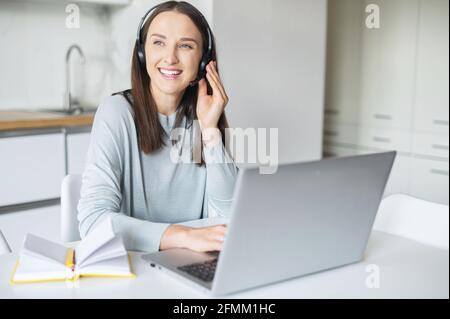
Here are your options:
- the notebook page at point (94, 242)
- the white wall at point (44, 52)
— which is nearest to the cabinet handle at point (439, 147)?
the white wall at point (44, 52)

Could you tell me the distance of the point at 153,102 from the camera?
5.14 ft

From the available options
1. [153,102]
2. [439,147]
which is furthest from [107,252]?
[439,147]

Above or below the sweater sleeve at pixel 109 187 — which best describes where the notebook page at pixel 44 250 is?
below

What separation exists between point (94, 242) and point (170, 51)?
2.24 feet

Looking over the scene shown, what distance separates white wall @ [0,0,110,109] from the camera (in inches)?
118

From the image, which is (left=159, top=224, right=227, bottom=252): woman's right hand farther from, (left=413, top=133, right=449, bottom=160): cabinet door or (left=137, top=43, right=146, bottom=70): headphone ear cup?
(left=413, top=133, right=449, bottom=160): cabinet door

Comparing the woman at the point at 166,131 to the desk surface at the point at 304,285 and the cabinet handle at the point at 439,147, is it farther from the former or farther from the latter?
the cabinet handle at the point at 439,147

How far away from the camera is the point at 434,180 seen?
3.51 m

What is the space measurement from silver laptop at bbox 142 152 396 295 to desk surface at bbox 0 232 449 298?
2cm

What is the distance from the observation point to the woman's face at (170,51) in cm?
158
